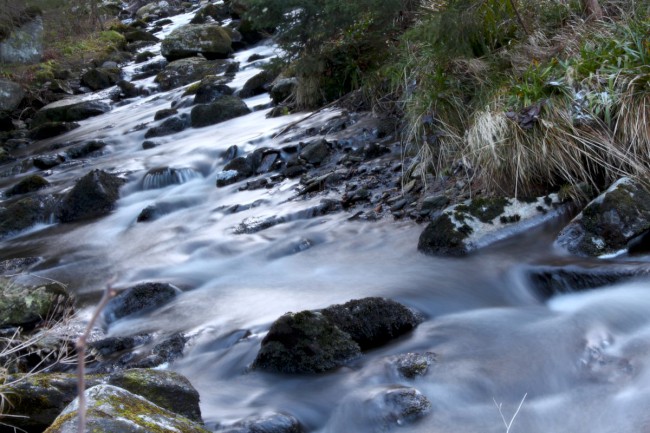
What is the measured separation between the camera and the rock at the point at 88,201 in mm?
10805

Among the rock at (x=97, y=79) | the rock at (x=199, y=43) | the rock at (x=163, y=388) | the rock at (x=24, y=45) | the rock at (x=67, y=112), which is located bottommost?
the rock at (x=163, y=388)

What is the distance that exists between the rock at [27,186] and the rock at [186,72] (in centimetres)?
872

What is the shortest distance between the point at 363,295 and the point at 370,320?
2.64ft

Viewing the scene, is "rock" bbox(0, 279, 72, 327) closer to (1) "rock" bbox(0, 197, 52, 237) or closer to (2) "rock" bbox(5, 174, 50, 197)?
(1) "rock" bbox(0, 197, 52, 237)

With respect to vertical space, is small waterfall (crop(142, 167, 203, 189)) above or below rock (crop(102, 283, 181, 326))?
above

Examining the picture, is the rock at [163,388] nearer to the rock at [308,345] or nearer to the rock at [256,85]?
the rock at [308,345]

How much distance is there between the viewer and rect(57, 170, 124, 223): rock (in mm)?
10805

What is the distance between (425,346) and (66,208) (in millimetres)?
7622

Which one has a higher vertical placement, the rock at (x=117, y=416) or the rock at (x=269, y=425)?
the rock at (x=117, y=416)

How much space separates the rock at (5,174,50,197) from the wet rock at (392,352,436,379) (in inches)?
394

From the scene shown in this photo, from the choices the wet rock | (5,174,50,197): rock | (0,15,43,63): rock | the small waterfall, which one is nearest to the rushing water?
the wet rock

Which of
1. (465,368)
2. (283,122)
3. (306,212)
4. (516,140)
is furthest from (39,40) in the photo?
(465,368)

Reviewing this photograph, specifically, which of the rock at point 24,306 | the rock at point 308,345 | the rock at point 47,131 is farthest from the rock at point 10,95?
the rock at point 308,345

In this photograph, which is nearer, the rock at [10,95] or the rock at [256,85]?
the rock at [256,85]
